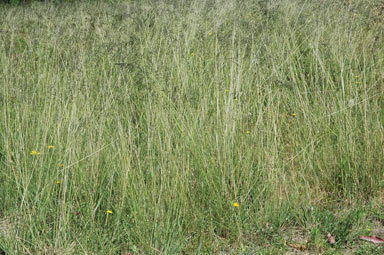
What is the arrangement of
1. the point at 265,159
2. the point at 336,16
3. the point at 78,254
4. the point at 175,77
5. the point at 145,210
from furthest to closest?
the point at 336,16, the point at 175,77, the point at 265,159, the point at 145,210, the point at 78,254

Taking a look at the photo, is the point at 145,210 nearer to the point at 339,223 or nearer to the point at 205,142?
the point at 205,142

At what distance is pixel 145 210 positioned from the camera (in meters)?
2.04

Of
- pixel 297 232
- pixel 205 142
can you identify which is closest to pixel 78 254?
pixel 205 142

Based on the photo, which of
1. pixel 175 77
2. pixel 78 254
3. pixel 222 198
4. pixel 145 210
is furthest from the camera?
pixel 175 77

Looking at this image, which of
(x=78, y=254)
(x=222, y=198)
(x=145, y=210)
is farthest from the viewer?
(x=222, y=198)

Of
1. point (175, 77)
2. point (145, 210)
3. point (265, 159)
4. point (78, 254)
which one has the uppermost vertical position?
point (175, 77)

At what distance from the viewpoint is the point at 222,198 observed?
7.18ft

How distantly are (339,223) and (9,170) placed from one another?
1938 millimetres

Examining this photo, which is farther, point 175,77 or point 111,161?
point 175,77

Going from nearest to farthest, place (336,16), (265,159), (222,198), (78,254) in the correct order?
(78,254) → (222,198) → (265,159) → (336,16)

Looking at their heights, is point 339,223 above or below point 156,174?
below

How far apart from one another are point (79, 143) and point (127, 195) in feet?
1.60

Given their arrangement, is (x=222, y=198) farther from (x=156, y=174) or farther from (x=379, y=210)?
(x=379, y=210)

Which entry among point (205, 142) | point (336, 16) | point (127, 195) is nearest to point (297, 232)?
point (205, 142)
